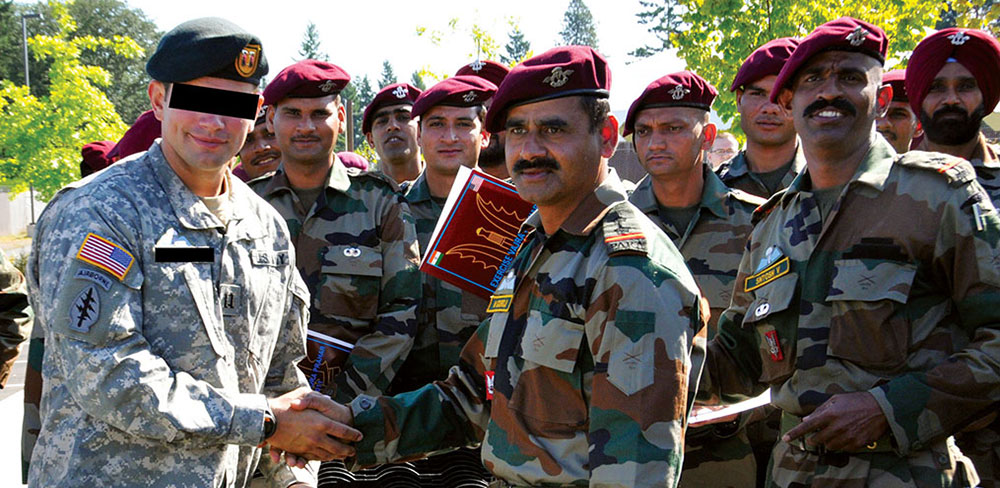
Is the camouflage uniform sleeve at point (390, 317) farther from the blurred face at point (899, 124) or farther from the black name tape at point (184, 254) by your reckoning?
the blurred face at point (899, 124)

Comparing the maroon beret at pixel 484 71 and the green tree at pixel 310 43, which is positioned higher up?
the maroon beret at pixel 484 71

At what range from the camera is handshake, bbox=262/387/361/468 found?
10.3 feet

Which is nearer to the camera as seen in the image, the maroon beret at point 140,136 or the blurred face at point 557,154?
the blurred face at point 557,154

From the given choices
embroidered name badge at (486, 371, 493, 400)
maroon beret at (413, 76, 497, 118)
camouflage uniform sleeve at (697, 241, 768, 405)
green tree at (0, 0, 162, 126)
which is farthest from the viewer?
green tree at (0, 0, 162, 126)

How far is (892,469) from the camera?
2.86 m

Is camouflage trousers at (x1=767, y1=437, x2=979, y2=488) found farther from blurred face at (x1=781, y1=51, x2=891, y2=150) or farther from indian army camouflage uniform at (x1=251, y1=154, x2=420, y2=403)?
indian army camouflage uniform at (x1=251, y1=154, x2=420, y2=403)

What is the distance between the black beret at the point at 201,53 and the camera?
2842 millimetres

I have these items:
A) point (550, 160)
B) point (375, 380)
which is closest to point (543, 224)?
point (550, 160)

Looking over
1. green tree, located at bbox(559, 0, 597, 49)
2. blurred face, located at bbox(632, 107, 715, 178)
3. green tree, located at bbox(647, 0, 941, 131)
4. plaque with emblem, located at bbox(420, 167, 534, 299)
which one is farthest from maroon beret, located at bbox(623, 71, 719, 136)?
green tree, located at bbox(559, 0, 597, 49)

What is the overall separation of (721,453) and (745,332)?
38.2 inches

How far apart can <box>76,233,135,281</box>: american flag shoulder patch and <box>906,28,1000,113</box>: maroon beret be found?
3.83 m

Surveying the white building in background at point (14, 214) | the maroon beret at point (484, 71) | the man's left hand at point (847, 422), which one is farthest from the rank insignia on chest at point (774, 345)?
the white building in background at point (14, 214)

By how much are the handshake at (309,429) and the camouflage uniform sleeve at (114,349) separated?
17.9 inches

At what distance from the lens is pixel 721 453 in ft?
13.8
